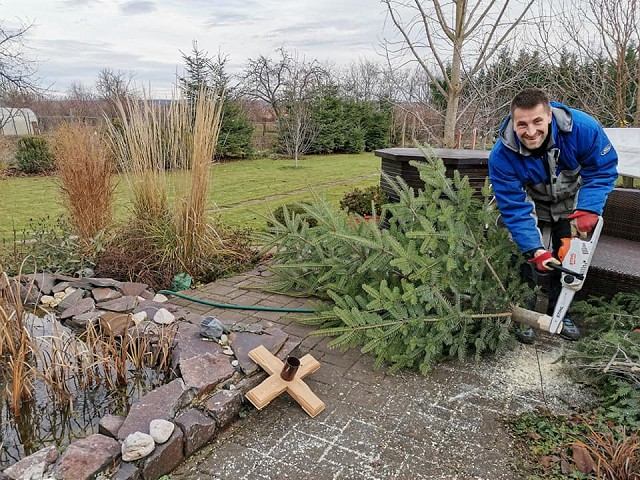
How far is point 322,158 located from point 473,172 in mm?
9994

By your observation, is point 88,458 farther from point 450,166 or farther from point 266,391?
point 450,166

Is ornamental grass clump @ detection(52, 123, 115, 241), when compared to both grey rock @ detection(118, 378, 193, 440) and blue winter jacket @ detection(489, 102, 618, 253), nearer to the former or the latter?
grey rock @ detection(118, 378, 193, 440)

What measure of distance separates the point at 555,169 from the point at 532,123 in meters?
0.34

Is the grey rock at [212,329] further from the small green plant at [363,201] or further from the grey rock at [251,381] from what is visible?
the small green plant at [363,201]

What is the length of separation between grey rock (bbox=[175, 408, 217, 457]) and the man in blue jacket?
1.64 metres

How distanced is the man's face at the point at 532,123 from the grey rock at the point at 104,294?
2.36 metres

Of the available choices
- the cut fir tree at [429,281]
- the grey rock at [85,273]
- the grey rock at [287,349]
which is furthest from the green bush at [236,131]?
the grey rock at [287,349]

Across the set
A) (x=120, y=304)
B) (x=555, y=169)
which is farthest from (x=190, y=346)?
Result: (x=555, y=169)

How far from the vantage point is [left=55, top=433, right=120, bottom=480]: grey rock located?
133cm

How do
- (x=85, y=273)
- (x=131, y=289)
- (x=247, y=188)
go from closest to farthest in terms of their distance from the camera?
(x=131, y=289), (x=85, y=273), (x=247, y=188)

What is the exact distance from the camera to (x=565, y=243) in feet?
7.19

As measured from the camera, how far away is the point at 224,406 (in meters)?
1.73

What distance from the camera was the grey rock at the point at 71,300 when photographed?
2.57 m

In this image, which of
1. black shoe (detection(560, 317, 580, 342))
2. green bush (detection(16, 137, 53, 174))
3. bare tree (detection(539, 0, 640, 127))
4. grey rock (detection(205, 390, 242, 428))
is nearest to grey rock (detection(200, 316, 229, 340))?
grey rock (detection(205, 390, 242, 428))
